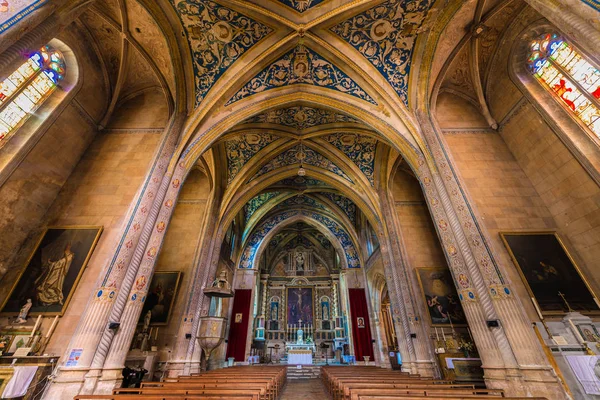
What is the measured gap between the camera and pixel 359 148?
12.2 m

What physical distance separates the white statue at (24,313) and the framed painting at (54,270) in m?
0.08

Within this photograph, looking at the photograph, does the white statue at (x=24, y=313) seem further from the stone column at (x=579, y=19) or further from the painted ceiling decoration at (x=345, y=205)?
the painted ceiling decoration at (x=345, y=205)

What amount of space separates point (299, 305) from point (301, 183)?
11516 millimetres

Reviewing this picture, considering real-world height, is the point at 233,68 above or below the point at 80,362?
above

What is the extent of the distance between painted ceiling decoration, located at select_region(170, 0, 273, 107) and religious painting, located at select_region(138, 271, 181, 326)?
22.4 feet

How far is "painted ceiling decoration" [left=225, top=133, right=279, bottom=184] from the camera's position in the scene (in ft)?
39.0

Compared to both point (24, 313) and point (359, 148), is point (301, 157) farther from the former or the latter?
point (24, 313)

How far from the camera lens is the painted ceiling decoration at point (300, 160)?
13125mm

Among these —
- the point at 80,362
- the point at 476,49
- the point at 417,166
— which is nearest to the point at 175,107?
the point at 80,362

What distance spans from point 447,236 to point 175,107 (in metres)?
8.94

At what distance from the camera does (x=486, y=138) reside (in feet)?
25.9

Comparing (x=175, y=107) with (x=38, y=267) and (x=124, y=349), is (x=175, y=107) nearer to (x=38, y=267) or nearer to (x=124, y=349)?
(x=38, y=267)

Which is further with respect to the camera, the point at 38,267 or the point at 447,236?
the point at 447,236

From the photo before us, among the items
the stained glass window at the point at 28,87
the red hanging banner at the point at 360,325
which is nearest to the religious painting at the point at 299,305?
the red hanging banner at the point at 360,325
